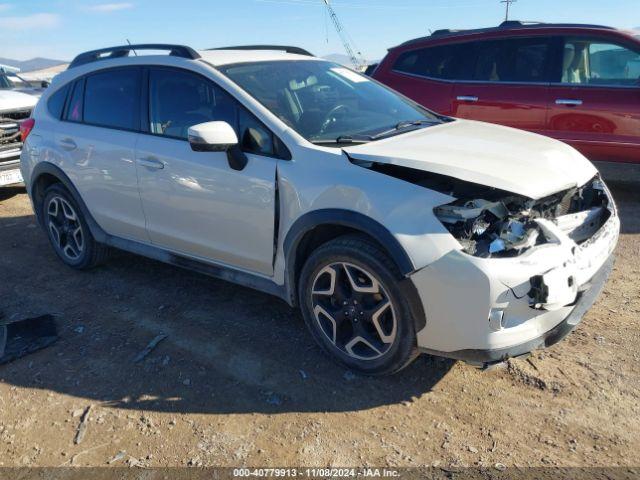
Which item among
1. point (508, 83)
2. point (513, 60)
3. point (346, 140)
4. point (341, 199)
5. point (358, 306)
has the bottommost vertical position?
point (358, 306)

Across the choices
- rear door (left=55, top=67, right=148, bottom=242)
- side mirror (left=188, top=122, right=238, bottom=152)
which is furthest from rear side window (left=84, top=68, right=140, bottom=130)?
side mirror (left=188, top=122, right=238, bottom=152)

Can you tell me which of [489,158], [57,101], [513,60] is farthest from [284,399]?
[513,60]

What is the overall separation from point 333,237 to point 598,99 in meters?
4.21

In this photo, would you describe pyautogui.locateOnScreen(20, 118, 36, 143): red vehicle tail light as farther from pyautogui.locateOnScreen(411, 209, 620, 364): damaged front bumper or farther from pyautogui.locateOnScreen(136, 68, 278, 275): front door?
pyautogui.locateOnScreen(411, 209, 620, 364): damaged front bumper

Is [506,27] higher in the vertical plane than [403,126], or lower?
higher

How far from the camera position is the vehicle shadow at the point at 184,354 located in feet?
10.2

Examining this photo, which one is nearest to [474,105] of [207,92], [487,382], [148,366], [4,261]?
[207,92]

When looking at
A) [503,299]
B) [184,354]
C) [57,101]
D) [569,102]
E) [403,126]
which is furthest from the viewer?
[569,102]

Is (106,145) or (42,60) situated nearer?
(106,145)

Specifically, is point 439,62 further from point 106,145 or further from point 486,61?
point 106,145

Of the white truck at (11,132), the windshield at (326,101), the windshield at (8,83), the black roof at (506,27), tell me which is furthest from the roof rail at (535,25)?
the windshield at (8,83)

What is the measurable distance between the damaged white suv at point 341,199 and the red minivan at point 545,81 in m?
2.45

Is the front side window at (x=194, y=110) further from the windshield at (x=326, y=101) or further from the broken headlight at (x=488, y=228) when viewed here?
the broken headlight at (x=488, y=228)

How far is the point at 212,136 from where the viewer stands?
3.27 m
